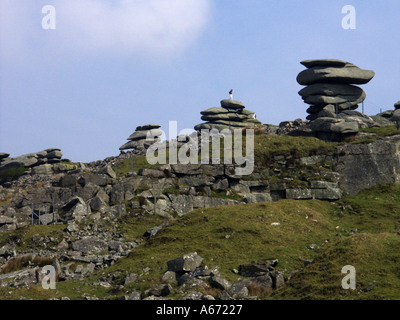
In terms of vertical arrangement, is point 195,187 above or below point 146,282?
above

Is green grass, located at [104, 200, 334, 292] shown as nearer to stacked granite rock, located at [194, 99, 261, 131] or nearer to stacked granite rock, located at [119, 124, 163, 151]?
stacked granite rock, located at [119, 124, 163, 151]

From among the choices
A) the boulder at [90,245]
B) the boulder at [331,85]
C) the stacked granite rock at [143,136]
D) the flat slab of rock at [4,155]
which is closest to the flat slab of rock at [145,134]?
the stacked granite rock at [143,136]

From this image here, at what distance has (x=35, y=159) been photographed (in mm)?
75312

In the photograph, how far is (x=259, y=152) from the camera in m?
50.6

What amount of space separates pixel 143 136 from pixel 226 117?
42.1 ft

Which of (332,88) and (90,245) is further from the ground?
(332,88)

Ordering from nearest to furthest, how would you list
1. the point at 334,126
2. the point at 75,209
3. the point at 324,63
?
1. the point at 75,209
2. the point at 334,126
3. the point at 324,63

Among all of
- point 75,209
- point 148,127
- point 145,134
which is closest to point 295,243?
point 75,209

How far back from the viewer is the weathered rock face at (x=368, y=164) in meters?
46.7

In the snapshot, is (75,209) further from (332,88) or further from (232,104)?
(232,104)
